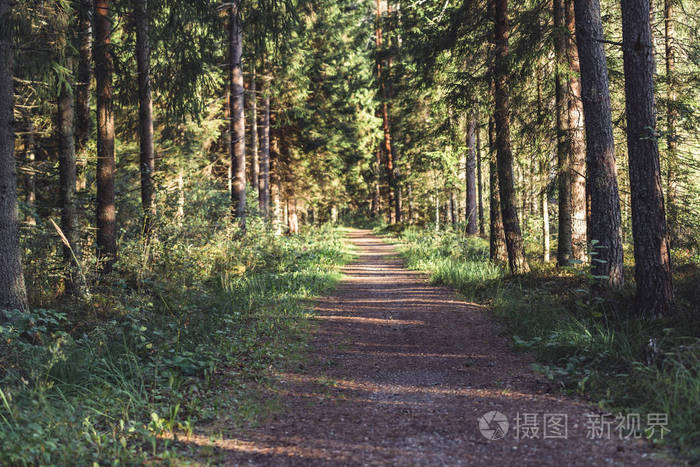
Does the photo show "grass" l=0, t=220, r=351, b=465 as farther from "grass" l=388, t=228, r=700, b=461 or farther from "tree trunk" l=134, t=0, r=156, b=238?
"grass" l=388, t=228, r=700, b=461

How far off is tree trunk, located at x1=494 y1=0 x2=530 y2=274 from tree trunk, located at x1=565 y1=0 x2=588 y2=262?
1.42m

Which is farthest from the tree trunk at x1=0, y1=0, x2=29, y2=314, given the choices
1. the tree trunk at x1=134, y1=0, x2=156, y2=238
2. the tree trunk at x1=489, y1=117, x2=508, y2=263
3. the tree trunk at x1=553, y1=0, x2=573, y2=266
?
the tree trunk at x1=489, y1=117, x2=508, y2=263

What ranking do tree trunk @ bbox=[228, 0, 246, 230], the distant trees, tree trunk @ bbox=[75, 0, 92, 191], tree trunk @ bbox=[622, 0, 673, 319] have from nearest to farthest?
tree trunk @ bbox=[622, 0, 673, 319]
the distant trees
tree trunk @ bbox=[75, 0, 92, 191]
tree trunk @ bbox=[228, 0, 246, 230]

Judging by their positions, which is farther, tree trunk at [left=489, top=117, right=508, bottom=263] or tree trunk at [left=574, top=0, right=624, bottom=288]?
tree trunk at [left=489, top=117, right=508, bottom=263]

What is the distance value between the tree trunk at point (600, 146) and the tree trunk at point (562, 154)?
248 centimetres

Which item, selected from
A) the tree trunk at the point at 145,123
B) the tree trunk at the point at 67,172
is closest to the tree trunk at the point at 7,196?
the tree trunk at the point at 67,172

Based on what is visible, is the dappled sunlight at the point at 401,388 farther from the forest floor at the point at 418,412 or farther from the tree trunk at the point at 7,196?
the tree trunk at the point at 7,196

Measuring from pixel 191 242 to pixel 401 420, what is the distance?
8547mm

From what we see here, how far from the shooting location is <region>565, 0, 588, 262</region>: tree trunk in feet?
35.9

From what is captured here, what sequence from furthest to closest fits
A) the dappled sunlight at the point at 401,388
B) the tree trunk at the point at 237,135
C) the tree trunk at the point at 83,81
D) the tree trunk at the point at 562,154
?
the tree trunk at the point at 237,135, the tree trunk at the point at 562,154, the tree trunk at the point at 83,81, the dappled sunlight at the point at 401,388

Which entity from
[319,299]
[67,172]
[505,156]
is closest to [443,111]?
[505,156]

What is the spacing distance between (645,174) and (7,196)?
8.49 metres

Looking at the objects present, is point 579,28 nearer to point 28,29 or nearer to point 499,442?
point 499,442

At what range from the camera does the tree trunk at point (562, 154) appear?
35.4 ft
